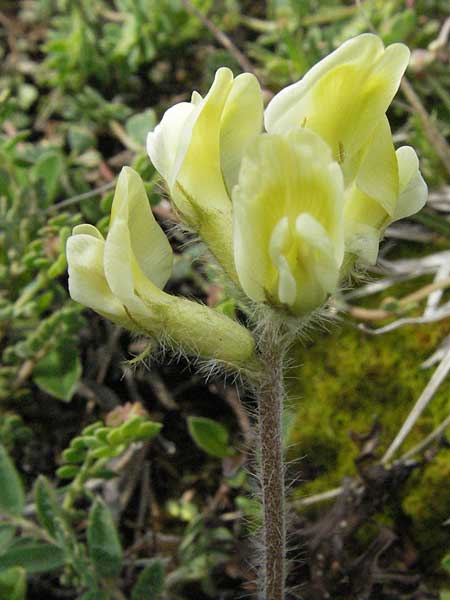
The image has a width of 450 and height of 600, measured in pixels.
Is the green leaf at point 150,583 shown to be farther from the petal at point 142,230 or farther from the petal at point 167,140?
the petal at point 167,140

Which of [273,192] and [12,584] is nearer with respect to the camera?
[273,192]

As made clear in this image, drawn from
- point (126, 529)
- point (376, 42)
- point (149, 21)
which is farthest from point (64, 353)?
point (149, 21)

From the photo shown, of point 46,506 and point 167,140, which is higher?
point 167,140

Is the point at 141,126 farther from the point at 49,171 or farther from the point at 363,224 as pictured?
the point at 363,224

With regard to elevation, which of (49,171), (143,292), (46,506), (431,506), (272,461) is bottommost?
(431,506)

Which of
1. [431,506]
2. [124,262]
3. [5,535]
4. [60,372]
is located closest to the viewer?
[124,262]

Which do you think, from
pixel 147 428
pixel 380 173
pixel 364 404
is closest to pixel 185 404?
pixel 364 404

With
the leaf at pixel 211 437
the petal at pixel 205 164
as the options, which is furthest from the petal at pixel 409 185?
the leaf at pixel 211 437
